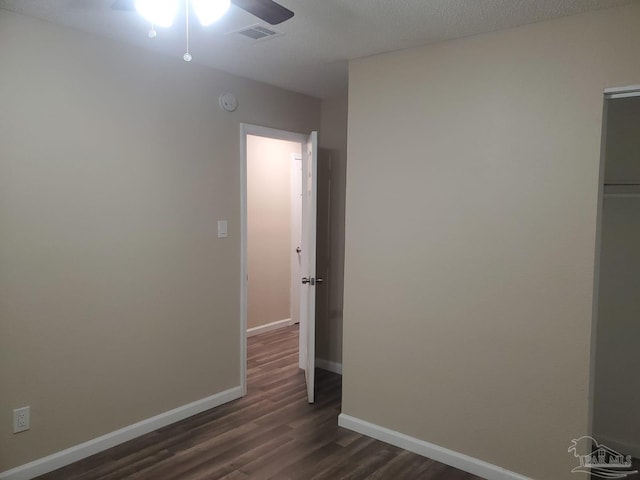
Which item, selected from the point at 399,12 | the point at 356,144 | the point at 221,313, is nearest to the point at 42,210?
the point at 221,313

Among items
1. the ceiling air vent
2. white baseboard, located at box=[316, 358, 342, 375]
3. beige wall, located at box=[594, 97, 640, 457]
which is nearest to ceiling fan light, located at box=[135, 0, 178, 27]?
the ceiling air vent

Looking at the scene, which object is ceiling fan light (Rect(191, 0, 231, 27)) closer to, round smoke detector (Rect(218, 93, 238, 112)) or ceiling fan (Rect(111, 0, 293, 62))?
ceiling fan (Rect(111, 0, 293, 62))

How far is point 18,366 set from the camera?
2510 mm

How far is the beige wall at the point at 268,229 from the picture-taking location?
5402 millimetres

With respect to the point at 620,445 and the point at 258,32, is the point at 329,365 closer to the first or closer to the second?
the point at 620,445

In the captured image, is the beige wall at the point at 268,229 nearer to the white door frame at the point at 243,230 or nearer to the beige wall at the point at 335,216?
the beige wall at the point at 335,216

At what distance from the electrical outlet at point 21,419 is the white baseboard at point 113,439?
214 mm

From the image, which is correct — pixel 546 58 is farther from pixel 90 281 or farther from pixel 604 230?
pixel 90 281

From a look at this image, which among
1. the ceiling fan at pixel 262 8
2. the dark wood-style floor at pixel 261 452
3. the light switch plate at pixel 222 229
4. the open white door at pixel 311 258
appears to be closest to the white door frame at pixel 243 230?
the light switch plate at pixel 222 229

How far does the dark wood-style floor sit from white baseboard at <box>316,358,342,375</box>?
60 centimetres

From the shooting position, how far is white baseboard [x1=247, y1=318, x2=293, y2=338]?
213 inches

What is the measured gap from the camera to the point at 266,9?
5.73ft

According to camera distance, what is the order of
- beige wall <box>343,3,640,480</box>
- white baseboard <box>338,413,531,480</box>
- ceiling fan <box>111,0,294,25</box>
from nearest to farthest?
ceiling fan <box>111,0,294,25</box> → beige wall <box>343,3,640,480</box> → white baseboard <box>338,413,531,480</box>

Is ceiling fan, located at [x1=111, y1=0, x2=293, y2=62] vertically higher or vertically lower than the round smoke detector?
lower
